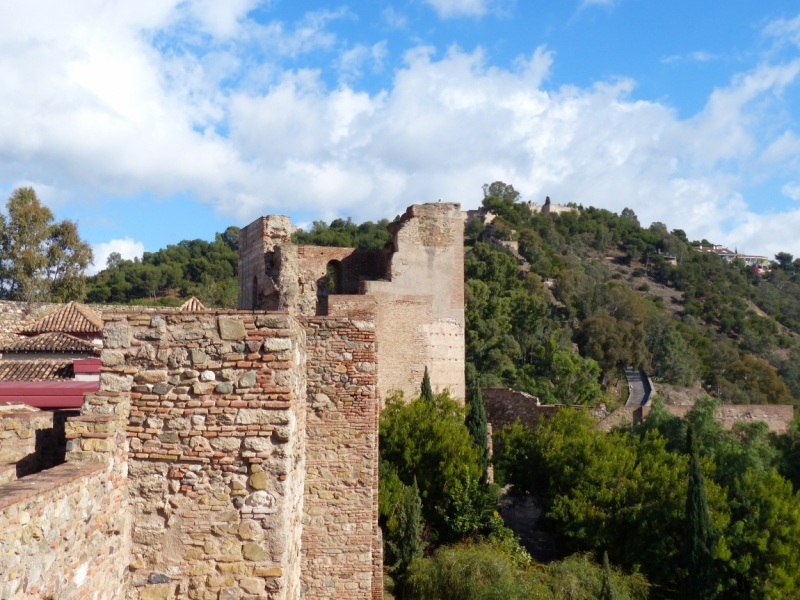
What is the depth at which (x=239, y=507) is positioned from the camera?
4227 millimetres

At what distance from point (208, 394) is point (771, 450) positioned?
22.0 meters

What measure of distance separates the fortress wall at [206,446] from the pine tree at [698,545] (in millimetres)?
14885

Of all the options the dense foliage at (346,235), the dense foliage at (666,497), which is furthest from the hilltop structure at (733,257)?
the dense foliage at (666,497)

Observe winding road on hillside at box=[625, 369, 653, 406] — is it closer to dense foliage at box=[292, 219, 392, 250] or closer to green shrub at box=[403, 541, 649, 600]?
dense foliage at box=[292, 219, 392, 250]

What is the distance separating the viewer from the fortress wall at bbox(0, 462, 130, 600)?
312 cm

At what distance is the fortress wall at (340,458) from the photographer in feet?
21.8

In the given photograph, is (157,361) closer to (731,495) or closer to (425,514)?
(425,514)

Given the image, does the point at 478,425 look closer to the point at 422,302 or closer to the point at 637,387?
the point at 422,302

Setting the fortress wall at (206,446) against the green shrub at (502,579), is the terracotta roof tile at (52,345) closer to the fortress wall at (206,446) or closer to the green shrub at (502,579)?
the green shrub at (502,579)

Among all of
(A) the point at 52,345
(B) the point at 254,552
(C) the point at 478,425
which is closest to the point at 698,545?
(C) the point at 478,425

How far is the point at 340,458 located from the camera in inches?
267

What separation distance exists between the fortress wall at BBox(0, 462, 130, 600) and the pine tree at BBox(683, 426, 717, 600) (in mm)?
15536

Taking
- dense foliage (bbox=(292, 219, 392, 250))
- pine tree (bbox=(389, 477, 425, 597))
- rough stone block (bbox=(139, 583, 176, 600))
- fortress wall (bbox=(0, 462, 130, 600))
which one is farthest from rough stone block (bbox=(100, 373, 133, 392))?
dense foliage (bbox=(292, 219, 392, 250))

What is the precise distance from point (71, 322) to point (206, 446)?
20088 mm
